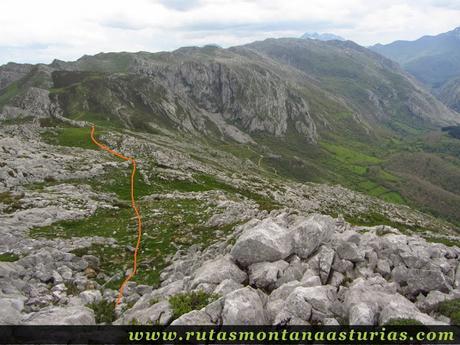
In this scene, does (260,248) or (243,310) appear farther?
(260,248)

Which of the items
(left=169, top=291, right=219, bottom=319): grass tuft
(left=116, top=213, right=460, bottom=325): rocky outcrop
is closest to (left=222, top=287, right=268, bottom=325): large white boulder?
(left=116, top=213, right=460, bottom=325): rocky outcrop

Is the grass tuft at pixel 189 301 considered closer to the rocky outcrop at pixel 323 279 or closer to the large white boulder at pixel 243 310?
the rocky outcrop at pixel 323 279

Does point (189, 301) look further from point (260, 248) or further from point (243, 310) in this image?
point (260, 248)

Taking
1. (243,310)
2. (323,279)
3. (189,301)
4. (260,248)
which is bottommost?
(323,279)

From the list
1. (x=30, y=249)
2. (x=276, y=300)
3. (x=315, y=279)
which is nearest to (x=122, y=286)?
(x=30, y=249)

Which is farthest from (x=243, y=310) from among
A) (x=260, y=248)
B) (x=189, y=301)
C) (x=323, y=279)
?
(x=323, y=279)

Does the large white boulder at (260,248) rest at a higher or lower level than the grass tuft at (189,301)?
higher

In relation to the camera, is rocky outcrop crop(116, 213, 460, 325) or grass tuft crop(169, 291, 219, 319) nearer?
rocky outcrop crop(116, 213, 460, 325)

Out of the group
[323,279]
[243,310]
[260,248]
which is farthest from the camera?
[260,248]

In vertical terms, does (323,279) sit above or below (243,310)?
below

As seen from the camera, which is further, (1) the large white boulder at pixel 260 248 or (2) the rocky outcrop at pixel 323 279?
(1) the large white boulder at pixel 260 248

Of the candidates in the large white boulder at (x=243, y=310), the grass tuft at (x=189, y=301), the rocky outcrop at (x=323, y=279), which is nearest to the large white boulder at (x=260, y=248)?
the rocky outcrop at (x=323, y=279)

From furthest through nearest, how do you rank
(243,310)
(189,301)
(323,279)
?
(323,279)
(189,301)
(243,310)

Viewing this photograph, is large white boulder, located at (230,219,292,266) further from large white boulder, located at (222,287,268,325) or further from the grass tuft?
large white boulder, located at (222,287,268,325)
